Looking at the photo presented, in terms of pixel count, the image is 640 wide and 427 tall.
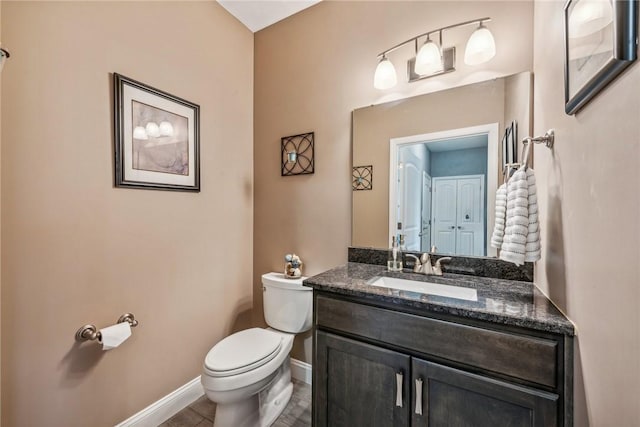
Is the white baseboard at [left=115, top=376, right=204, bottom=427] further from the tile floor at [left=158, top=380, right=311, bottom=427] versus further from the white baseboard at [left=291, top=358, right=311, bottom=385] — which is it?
the white baseboard at [left=291, top=358, right=311, bottom=385]

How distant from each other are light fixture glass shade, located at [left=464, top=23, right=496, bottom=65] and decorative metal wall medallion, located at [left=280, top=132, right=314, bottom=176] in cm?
102

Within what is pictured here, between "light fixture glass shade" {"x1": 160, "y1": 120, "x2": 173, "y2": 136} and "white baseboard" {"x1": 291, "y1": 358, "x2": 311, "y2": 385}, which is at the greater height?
"light fixture glass shade" {"x1": 160, "y1": 120, "x2": 173, "y2": 136}

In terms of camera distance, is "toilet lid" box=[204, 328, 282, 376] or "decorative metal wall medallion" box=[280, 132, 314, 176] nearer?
"toilet lid" box=[204, 328, 282, 376]

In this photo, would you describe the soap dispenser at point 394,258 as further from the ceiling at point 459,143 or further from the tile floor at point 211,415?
the tile floor at point 211,415

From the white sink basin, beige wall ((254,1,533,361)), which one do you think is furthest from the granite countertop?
beige wall ((254,1,533,361))

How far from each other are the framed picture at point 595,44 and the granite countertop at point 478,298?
63 cm

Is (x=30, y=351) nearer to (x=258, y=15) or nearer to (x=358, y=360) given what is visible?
(x=358, y=360)

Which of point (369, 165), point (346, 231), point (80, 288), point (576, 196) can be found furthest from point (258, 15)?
point (576, 196)

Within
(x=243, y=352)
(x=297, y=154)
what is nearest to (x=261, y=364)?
(x=243, y=352)

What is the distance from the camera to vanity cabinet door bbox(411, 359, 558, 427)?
0.85 meters

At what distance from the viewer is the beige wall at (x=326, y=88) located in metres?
1.43

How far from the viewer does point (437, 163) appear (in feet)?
4.94

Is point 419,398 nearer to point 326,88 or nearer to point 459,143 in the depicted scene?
point 459,143

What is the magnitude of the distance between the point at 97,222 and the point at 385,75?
173 centimetres
